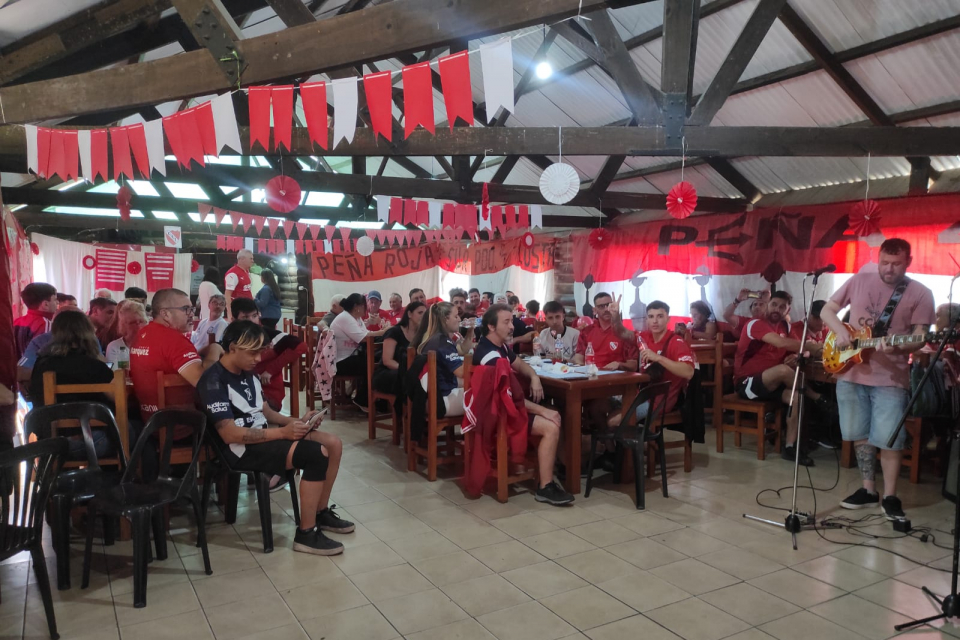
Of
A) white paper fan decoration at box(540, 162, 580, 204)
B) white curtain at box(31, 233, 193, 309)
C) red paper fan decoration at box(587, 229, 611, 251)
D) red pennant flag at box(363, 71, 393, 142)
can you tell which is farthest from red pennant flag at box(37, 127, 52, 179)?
white curtain at box(31, 233, 193, 309)

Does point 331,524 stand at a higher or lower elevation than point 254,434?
lower

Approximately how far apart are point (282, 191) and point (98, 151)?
189 centimetres

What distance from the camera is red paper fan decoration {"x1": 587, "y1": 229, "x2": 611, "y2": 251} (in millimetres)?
8820

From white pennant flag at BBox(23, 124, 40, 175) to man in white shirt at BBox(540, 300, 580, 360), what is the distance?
3.83 m

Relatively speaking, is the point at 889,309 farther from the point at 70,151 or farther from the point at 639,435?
the point at 70,151

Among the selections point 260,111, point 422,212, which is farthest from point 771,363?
point 260,111

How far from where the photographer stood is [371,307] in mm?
7699

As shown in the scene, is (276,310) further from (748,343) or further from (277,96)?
(748,343)

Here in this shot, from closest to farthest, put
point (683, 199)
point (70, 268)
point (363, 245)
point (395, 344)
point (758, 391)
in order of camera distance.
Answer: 1. point (758, 391)
2. point (395, 344)
3. point (683, 199)
4. point (363, 245)
5. point (70, 268)

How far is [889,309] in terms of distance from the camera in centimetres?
324

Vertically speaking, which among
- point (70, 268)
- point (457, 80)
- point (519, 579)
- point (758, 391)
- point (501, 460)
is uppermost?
point (457, 80)

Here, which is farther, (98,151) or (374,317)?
(374,317)

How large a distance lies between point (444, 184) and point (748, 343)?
168 inches

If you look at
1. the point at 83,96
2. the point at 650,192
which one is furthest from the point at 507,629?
the point at 650,192
